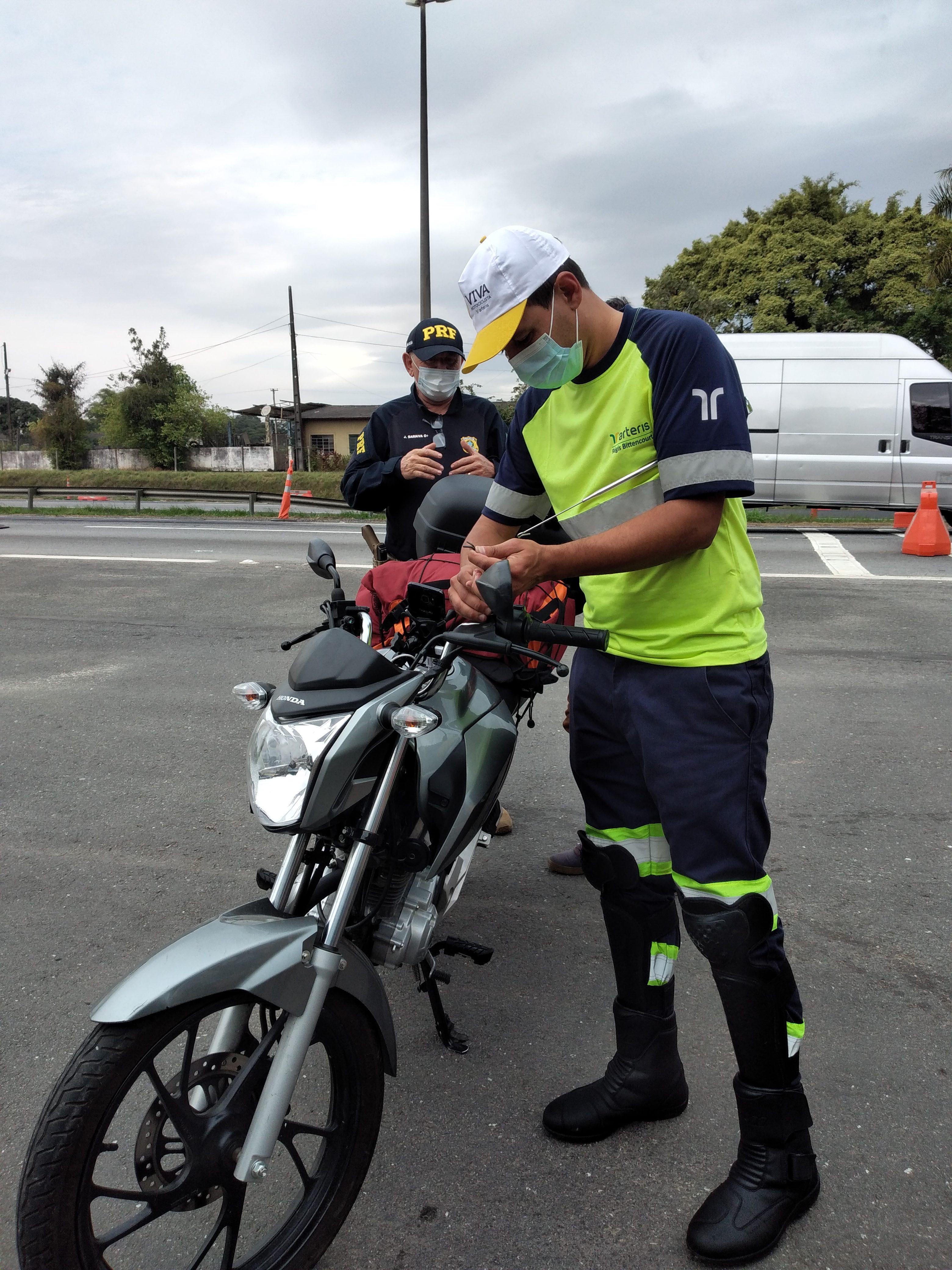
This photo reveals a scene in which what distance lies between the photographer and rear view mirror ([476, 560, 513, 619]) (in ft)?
5.74

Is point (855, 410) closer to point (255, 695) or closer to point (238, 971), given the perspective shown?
point (255, 695)

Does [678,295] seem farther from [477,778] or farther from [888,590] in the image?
[477,778]

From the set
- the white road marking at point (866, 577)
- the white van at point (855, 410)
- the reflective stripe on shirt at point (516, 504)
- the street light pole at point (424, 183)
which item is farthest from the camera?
the street light pole at point (424, 183)

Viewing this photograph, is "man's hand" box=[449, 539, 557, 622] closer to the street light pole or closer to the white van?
the white van

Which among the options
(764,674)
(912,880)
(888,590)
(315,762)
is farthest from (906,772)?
(888,590)

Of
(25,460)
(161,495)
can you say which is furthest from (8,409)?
(161,495)

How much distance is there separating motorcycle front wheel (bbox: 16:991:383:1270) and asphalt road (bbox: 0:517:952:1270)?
18 cm

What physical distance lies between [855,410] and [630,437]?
1377 cm

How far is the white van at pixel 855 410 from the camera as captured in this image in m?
14.3

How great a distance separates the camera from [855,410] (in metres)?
14.4

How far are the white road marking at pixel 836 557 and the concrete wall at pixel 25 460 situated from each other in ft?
162

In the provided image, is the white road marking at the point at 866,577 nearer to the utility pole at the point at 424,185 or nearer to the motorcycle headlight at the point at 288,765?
the motorcycle headlight at the point at 288,765

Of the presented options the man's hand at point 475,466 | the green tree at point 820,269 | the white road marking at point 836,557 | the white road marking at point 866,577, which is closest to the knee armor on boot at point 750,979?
the man's hand at point 475,466

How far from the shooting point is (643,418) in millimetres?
1989
